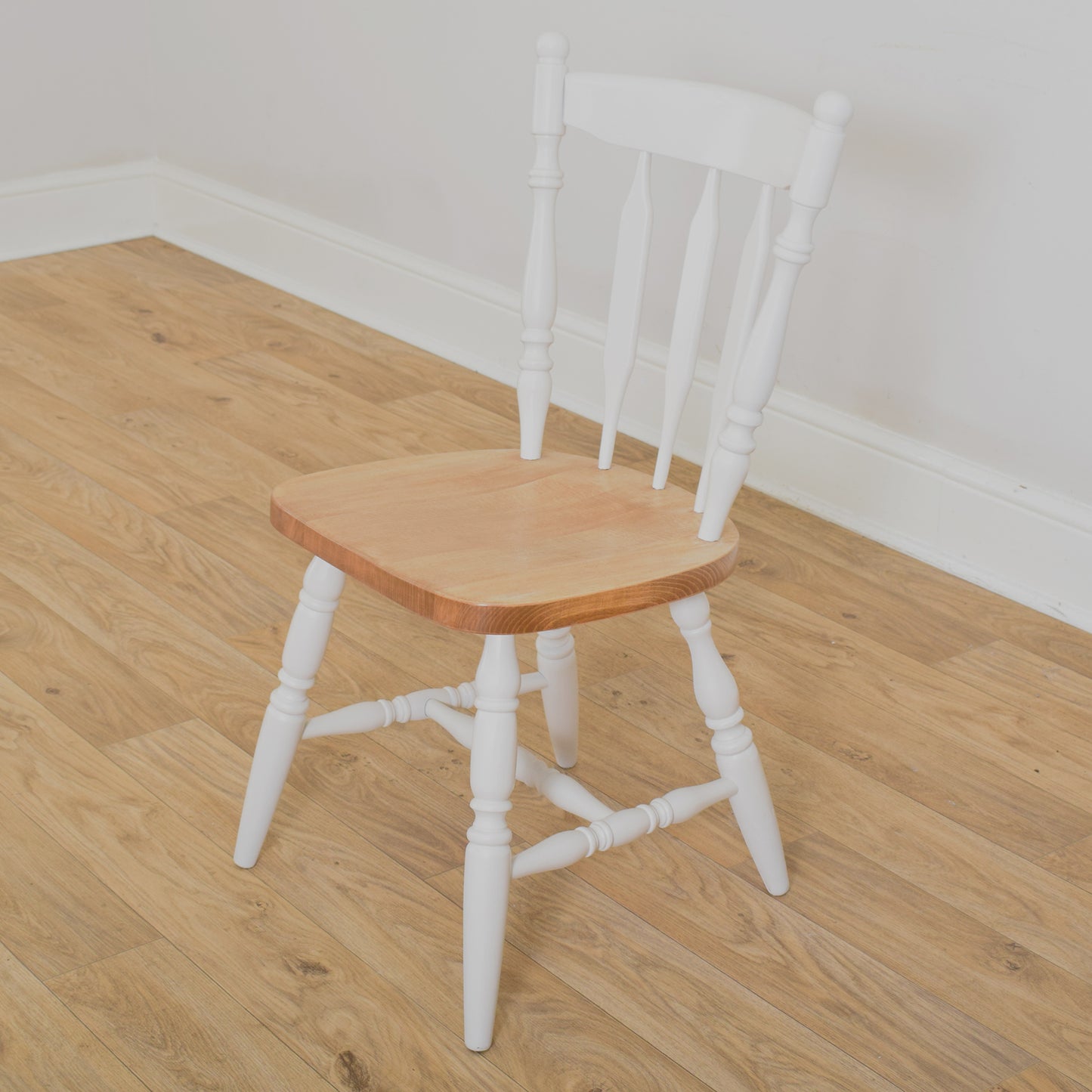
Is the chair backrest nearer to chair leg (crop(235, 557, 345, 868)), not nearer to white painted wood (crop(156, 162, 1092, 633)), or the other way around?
chair leg (crop(235, 557, 345, 868))

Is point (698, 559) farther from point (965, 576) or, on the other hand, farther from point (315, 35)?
point (315, 35)

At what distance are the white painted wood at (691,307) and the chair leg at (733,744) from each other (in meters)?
0.16

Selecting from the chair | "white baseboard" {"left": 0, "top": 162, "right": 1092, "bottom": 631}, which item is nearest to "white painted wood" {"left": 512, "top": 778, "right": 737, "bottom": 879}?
the chair

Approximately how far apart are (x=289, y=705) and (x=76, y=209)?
7.67ft

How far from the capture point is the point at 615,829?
51.0 inches

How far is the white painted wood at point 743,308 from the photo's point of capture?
1252 mm

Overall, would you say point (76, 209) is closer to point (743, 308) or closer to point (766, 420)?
point (766, 420)

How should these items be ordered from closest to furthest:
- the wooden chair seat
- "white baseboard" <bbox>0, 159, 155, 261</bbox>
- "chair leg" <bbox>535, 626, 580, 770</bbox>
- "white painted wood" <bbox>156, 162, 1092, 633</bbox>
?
1. the wooden chair seat
2. "chair leg" <bbox>535, 626, 580, 770</bbox>
3. "white painted wood" <bbox>156, 162, 1092, 633</bbox>
4. "white baseboard" <bbox>0, 159, 155, 261</bbox>

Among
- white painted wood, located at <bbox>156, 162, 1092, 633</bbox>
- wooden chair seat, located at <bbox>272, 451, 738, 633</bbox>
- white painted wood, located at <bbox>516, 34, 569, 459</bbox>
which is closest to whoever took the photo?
wooden chair seat, located at <bbox>272, 451, 738, 633</bbox>

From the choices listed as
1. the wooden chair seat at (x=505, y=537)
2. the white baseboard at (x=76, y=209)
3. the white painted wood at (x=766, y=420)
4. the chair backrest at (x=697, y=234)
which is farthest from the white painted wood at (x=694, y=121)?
the white baseboard at (x=76, y=209)

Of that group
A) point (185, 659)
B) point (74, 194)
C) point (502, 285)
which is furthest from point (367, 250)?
point (185, 659)

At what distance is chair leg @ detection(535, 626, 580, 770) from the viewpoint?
149 cm

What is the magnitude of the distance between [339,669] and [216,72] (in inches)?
75.0

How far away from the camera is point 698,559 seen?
48.9 inches
